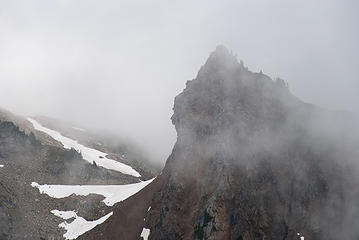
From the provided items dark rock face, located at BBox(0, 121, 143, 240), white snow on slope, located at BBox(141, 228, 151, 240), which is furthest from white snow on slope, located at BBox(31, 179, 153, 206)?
white snow on slope, located at BBox(141, 228, 151, 240)

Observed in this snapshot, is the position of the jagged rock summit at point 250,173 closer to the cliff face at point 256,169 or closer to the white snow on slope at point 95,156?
the cliff face at point 256,169

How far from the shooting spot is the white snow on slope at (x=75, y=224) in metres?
81.3

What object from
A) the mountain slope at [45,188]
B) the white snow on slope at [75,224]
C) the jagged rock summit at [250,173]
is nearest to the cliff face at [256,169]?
the jagged rock summit at [250,173]

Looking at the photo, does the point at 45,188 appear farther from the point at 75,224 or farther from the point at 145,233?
the point at 145,233

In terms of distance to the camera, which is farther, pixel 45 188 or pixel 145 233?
pixel 45 188

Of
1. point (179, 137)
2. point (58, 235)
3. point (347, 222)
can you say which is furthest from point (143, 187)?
point (347, 222)

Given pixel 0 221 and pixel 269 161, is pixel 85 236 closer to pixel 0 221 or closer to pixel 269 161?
pixel 0 221

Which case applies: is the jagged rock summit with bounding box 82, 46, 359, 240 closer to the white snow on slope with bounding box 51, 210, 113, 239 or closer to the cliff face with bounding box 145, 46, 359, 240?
the cliff face with bounding box 145, 46, 359, 240

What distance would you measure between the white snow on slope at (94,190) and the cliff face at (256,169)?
10784 mm

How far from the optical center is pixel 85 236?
79.8 metres

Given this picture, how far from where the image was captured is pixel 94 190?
315ft

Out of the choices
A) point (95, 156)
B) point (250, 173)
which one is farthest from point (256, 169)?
point (95, 156)

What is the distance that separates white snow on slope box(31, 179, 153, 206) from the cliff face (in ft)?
35.4

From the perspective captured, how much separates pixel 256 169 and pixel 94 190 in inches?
1651
